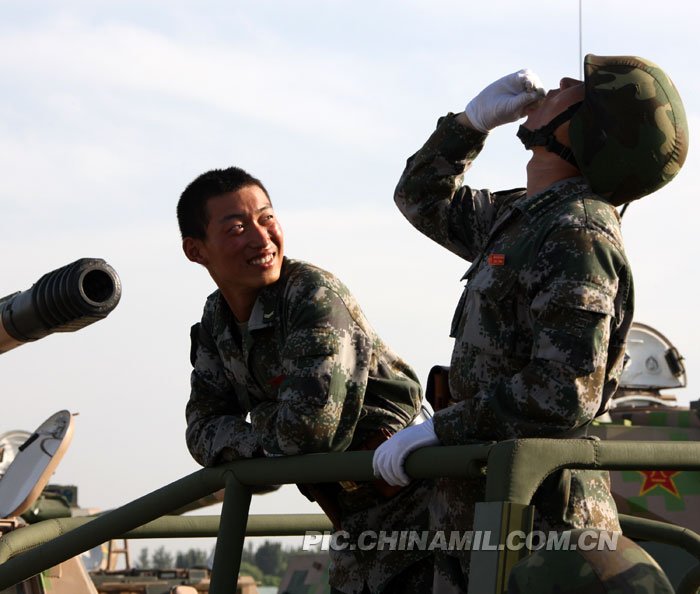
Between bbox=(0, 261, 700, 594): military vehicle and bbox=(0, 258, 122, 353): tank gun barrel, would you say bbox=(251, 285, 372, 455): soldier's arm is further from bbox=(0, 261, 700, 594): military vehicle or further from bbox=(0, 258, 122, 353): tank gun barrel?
bbox=(0, 258, 122, 353): tank gun barrel

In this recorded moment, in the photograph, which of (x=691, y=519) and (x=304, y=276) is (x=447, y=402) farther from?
(x=691, y=519)

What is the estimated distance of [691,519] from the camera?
8.93m

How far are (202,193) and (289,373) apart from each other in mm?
659

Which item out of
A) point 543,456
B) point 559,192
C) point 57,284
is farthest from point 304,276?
point 57,284

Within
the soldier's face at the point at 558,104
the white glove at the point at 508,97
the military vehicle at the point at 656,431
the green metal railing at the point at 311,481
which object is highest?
the military vehicle at the point at 656,431

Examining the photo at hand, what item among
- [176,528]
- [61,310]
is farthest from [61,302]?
[176,528]

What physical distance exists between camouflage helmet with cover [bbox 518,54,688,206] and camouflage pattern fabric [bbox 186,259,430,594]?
2.62 ft

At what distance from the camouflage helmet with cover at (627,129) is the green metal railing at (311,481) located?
720 mm

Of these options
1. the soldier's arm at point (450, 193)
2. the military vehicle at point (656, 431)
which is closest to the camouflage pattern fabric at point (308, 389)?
the soldier's arm at point (450, 193)

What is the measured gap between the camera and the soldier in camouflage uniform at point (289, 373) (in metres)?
3.68

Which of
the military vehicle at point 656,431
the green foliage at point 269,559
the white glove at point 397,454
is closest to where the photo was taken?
the white glove at point 397,454

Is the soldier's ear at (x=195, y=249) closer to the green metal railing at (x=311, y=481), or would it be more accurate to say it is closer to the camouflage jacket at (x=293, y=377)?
the camouflage jacket at (x=293, y=377)

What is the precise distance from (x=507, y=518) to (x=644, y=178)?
3.44 feet

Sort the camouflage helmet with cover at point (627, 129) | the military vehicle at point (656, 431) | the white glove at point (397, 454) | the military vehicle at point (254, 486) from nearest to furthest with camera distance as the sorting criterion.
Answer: the military vehicle at point (254, 486) < the white glove at point (397, 454) < the camouflage helmet with cover at point (627, 129) < the military vehicle at point (656, 431)
